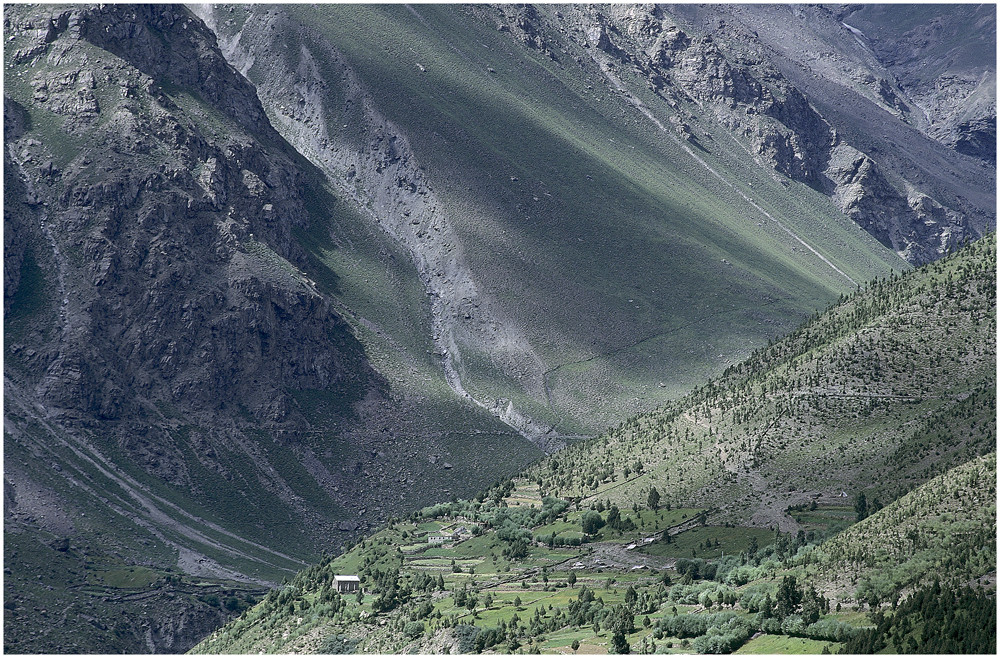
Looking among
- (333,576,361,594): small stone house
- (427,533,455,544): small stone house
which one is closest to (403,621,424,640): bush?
(333,576,361,594): small stone house

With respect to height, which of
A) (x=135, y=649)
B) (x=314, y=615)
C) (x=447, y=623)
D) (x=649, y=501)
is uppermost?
(x=649, y=501)

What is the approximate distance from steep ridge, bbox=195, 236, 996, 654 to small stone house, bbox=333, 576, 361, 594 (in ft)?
6.11

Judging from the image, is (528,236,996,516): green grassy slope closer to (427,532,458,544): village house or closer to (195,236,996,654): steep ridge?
(195,236,996,654): steep ridge

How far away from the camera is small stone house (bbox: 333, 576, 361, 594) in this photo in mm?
124750

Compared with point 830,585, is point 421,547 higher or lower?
lower

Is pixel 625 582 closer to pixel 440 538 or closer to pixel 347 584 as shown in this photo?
pixel 347 584

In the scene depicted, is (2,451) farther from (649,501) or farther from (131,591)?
(649,501)

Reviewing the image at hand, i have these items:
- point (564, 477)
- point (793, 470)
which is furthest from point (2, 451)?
point (793, 470)

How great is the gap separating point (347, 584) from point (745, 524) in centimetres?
4179

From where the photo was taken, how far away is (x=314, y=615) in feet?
375

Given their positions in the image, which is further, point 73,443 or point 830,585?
point 73,443

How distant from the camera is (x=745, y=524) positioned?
116 m

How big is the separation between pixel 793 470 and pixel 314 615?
49372mm

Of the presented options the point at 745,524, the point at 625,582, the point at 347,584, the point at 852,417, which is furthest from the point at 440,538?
the point at 852,417
